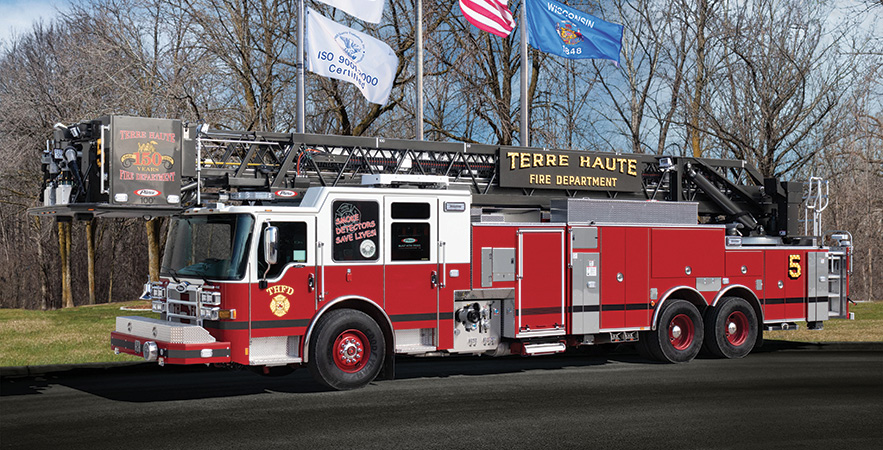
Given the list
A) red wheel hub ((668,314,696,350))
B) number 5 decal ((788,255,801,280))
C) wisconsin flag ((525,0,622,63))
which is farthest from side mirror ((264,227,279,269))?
wisconsin flag ((525,0,622,63))

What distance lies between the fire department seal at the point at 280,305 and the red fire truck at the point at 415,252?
25 millimetres

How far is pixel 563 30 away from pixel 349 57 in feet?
18.8

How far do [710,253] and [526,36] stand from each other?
26.8 ft

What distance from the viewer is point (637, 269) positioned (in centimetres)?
1482

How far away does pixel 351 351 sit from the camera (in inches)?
469

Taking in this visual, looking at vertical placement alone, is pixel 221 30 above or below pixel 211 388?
above

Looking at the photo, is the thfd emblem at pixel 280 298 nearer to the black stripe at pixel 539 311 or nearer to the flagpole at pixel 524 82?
the black stripe at pixel 539 311

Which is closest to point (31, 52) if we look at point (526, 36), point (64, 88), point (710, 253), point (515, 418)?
point (64, 88)

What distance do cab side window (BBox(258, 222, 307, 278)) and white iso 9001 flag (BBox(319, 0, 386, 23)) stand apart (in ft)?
26.8

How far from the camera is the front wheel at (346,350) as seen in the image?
11602 mm

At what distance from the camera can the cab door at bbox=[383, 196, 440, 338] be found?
487 inches

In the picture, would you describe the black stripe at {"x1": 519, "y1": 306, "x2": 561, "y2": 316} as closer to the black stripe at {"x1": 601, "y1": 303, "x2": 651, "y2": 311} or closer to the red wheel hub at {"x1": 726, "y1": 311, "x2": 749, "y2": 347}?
the black stripe at {"x1": 601, "y1": 303, "x2": 651, "y2": 311}

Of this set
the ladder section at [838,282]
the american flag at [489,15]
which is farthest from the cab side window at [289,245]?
the ladder section at [838,282]

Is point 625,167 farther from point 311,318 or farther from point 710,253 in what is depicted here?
point 311,318
